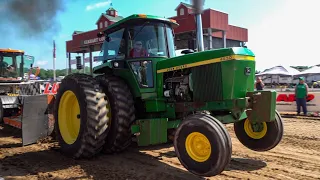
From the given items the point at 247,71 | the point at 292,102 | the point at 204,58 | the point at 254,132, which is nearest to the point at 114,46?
the point at 204,58

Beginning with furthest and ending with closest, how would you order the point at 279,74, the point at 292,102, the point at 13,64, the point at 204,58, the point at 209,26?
1. the point at 279,74
2. the point at 209,26
3. the point at 292,102
4. the point at 13,64
5. the point at 204,58

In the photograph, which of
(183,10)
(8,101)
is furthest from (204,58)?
(183,10)

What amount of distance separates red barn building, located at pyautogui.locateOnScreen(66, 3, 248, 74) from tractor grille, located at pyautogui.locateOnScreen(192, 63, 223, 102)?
9581 mm

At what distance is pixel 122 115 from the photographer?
511 cm

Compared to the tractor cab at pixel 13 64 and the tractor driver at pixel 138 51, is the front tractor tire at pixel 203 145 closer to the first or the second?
the tractor driver at pixel 138 51

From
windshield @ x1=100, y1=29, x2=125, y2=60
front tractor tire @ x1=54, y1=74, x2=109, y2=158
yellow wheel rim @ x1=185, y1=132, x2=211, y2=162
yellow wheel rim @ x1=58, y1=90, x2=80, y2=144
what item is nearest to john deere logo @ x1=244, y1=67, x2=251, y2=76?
yellow wheel rim @ x1=185, y1=132, x2=211, y2=162

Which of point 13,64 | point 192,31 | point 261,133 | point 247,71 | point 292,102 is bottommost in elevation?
point 261,133

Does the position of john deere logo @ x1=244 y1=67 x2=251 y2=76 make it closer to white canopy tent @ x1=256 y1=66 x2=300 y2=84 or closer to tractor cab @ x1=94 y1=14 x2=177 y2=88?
tractor cab @ x1=94 y1=14 x2=177 y2=88

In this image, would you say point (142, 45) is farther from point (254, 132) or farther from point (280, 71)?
point (280, 71)

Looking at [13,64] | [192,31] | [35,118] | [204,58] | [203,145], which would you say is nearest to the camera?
[203,145]

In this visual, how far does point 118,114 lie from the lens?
5098 millimetres

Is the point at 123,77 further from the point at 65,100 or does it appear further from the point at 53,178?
the point at 53,178

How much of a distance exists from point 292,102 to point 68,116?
1031 centimetres

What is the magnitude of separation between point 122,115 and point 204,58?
5.37ft
